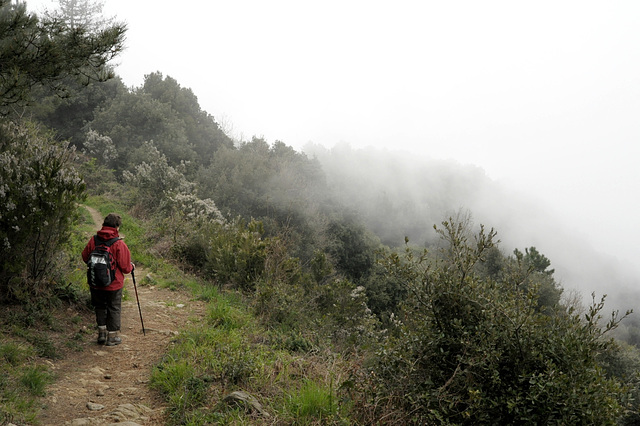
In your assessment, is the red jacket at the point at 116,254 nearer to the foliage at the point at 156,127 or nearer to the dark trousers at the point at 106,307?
the dark trousers at the point at 106,307

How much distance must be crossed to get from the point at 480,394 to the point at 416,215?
1736 inches

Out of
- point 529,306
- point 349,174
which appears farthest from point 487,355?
point 349,174

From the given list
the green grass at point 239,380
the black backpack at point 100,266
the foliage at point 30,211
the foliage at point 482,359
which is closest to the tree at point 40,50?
the foliage at point 30,211

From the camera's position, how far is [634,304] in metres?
62.4

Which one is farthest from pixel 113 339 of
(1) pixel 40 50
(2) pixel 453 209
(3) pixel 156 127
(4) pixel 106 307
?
(2) pixel 453 209

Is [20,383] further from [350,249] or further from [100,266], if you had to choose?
[350,249]

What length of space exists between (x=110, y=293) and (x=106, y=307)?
0.19 m

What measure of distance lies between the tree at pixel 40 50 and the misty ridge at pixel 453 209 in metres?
31.6

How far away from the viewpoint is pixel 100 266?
189 inches

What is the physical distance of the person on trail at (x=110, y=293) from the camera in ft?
16.4

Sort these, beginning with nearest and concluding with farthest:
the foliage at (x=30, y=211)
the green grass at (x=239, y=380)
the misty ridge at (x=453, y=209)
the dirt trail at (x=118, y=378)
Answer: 1. the green grass at (x=239, y=380)
2. the dirt trail at (x=118, y=378)
3. the foliage at (x=30, y=211)
4. the misty ridge at (x=453, y=209)

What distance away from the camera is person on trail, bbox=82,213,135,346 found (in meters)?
4.99

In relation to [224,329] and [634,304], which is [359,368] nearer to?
[224,329]

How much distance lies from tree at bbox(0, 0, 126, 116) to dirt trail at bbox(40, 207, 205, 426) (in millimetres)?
2914
